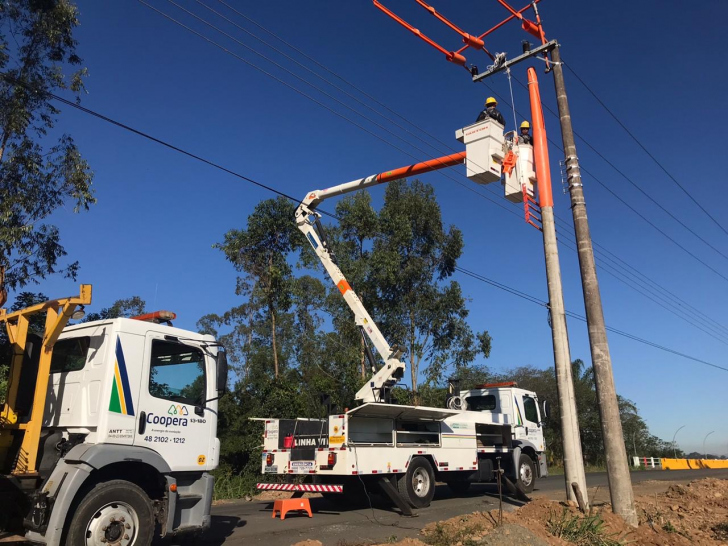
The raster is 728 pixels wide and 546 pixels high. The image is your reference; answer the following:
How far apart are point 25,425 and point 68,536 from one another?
54.1 inches

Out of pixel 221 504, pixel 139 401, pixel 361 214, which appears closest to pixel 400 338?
pixel 361 214

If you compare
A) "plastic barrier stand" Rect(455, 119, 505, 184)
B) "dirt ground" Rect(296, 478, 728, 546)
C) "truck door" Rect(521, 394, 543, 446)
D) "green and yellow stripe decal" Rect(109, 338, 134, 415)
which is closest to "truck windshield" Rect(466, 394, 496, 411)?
"truck door" Rect(521, 394, 543, 446)

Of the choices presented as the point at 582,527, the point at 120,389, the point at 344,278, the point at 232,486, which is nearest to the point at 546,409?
the point at 344,278

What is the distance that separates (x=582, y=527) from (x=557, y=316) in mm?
4047

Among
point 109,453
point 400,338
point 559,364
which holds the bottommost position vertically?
point 109,453

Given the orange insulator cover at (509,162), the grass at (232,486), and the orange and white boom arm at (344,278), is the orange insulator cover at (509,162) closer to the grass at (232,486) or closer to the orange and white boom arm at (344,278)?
the orange and white boom arm at (344,278)

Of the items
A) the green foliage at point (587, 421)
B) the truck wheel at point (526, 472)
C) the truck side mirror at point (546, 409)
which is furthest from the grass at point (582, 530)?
the green foliage at point (587, 421)

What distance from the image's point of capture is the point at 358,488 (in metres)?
11.9

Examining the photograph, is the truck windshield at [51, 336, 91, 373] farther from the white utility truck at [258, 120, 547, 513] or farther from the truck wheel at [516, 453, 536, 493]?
the truck wheel at [516, 453, 536, 493]

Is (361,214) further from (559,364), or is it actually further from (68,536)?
(68,536)

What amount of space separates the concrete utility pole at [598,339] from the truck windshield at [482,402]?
5.99m

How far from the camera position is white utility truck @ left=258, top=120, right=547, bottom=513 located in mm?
10562

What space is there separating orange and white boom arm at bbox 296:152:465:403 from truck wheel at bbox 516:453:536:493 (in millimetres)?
4706

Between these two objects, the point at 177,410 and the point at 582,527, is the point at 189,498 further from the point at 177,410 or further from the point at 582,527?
the point at 582,527
